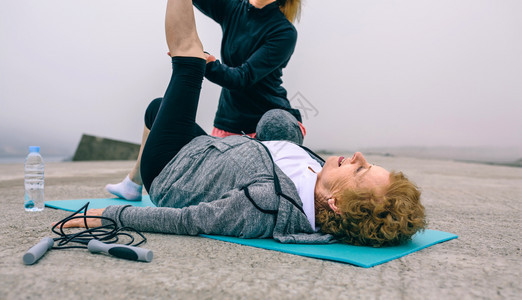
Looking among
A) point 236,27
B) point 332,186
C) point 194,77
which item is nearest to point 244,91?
point 236,27

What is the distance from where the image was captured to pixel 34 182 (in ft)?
6.91

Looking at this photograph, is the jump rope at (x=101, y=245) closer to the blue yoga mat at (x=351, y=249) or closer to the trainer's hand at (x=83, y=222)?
the trainer's hand at (x=83, y=222)

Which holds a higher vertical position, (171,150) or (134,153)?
(171,150)

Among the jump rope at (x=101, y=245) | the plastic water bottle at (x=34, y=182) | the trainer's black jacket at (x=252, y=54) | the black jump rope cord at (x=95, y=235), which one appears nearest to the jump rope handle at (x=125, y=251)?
the jump rope at (x=101, y=245)

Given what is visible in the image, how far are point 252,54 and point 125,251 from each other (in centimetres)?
152

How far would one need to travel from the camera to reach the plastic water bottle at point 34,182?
205 centimetres

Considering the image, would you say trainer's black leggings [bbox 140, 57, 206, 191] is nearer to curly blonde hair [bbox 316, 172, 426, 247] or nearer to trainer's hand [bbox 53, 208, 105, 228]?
trainer's hand [bbox 53, 208, 105, 228]

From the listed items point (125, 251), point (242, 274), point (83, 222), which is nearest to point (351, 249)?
point (242, 274)

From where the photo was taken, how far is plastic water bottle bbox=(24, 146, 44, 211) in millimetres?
2055

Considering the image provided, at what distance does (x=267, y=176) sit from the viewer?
4.75ft

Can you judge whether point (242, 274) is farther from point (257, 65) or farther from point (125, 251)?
point (257, 65)

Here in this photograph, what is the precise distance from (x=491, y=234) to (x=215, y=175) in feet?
4.21

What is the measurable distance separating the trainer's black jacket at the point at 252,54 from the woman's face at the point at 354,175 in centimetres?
91

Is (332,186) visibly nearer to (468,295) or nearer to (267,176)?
(267,176)
